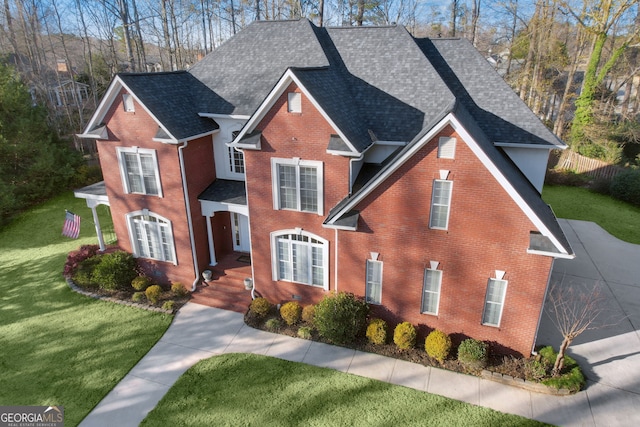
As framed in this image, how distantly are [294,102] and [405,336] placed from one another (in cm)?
909

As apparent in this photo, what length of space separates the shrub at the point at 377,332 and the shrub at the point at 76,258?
48.1 ft

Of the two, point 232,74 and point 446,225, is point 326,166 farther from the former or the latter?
point 232,74

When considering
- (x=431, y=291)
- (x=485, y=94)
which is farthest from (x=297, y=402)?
(x=485, y=94)

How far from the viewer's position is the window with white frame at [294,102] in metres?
13.5

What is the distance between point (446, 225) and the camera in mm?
12578

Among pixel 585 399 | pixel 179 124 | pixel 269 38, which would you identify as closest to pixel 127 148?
pixel 179 124

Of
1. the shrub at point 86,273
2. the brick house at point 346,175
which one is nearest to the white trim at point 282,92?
the brick house at point 346,175

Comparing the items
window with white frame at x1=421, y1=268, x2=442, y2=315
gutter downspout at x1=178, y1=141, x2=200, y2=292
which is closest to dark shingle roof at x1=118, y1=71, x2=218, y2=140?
gutter downspout at x1=178, y1=141, x2=200, y2=292

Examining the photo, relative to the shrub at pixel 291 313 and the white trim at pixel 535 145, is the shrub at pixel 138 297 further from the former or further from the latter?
the white trim at pixel 535 145

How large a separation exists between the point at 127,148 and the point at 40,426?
10.5 metres

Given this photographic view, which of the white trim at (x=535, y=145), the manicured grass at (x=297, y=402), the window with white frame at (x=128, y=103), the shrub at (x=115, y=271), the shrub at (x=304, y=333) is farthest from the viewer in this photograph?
the shrub at (x=115, y=271)

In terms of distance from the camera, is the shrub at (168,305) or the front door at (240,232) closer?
the shrub at (168,305)

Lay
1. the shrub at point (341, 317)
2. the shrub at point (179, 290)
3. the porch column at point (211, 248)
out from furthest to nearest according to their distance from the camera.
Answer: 1. the porch column at point (211, 248)
2. the shrub at point (179, 290)
3. the shrub at point (341, 317)

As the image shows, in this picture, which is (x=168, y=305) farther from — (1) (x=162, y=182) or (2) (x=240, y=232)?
(1) (x=162, y=182)
